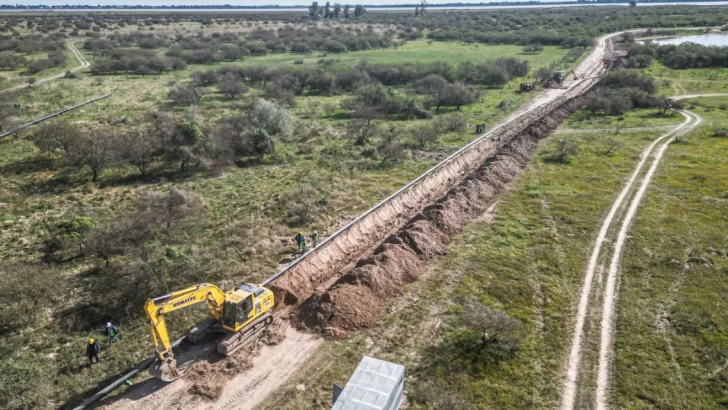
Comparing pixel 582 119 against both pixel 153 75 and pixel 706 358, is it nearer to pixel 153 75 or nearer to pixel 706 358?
pixel 706 358

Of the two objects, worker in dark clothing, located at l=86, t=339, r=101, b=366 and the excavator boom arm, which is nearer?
the excavator boom arm

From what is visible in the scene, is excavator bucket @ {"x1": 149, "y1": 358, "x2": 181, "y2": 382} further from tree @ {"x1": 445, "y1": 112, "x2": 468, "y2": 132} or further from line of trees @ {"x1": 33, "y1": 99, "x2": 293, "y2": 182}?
tree @ {"x1": 445, "y1": 112, "x2": 468, "y2": 132}

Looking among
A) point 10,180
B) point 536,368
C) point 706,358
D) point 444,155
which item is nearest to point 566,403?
point 536,368

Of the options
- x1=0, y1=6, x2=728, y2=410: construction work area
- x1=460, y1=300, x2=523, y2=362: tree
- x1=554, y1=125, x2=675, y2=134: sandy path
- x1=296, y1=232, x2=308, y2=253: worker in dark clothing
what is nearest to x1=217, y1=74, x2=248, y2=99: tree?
x1=0, y1=6, x2=728, y2=410: construction work area

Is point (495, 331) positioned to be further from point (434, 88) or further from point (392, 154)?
point (434, 88)

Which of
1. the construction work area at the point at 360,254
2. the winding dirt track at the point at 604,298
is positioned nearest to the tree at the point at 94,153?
the construction work area at the point at 360,254

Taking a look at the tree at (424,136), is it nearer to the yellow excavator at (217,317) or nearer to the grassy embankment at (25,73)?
the yellow excavator at (217,317)
